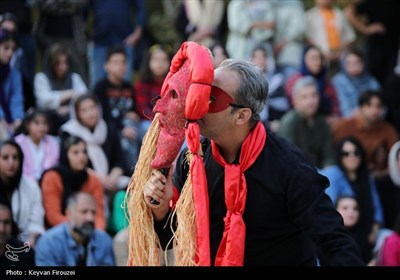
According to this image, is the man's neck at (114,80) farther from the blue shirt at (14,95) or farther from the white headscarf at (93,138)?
the blue shirt at (14,95)

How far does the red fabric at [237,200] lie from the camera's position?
4430 millimetres

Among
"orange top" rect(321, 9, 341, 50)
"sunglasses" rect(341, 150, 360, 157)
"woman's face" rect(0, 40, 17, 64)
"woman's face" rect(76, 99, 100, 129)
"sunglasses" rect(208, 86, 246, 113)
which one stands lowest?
"sunglasses" rect(208, 86, 246, 113)

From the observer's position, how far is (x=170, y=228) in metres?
4.52

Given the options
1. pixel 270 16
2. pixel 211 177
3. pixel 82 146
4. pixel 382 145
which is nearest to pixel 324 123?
pixel 382 145

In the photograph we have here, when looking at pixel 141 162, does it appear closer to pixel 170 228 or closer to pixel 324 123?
pixel 170 228

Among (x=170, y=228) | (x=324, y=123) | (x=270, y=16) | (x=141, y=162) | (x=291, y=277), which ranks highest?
(x=270, y=16)

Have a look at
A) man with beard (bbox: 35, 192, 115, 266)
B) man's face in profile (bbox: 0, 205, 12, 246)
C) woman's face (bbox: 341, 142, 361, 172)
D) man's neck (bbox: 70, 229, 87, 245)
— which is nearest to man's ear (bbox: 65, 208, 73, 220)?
man with beard (bbox: 35, 192, 115, 266)

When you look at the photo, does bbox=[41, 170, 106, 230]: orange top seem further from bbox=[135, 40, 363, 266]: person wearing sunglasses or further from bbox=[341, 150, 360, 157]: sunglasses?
bbox=[135, 40, 363, 266]: person wearing sunglasses

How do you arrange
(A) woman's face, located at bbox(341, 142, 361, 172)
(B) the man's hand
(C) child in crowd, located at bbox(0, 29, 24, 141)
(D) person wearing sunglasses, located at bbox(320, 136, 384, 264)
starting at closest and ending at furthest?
(B) the man's hand
(D) person wearing sunglasses, located at bbox(320, 136, 384, 264)
(A) woman's face, located at bbox(341, 142, 361, 172)
(C) child in crowd, located at bbox(0, 29, 24, 141)

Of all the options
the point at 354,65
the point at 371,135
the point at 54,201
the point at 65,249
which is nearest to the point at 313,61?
the point at 354,65

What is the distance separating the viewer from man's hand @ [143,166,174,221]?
4375mm

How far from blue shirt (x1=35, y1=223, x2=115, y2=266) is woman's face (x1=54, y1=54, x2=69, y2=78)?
2.63m

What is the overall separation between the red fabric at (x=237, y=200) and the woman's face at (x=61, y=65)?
552 centimetres

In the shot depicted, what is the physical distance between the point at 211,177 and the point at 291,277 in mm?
734
